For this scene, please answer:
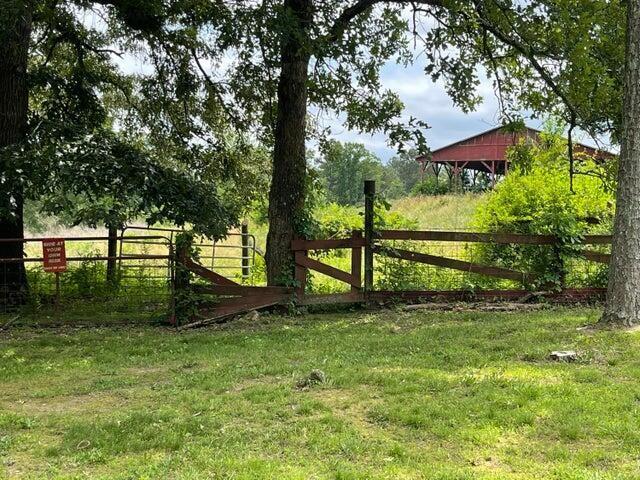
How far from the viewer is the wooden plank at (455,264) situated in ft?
33.9

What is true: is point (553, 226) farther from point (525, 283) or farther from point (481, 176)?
point (481, 176)

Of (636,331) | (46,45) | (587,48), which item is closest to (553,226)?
(587,48)

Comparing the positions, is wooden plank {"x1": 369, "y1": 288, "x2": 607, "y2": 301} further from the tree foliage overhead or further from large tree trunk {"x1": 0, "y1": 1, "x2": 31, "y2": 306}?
large tree trunk {"x1": 0, "y1": 1, "x2": 31, "y2": 306}

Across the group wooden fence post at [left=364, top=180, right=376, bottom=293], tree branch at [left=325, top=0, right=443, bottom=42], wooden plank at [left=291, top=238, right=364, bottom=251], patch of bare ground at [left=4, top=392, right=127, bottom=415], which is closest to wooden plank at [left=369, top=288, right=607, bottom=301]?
wooden fence post at [left=364, top=180, right=376, bottom=293]

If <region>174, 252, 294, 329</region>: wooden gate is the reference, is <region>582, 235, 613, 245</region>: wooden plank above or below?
Result: above

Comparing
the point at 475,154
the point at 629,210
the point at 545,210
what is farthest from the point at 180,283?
the point at 475,154

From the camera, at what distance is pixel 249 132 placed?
1321 centimetres

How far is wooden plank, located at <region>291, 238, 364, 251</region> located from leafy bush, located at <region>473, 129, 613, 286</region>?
8.67 feet

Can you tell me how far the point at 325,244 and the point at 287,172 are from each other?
4.77ft

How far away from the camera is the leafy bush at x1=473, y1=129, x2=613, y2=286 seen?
1067cm

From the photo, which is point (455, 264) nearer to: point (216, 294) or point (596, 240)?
point (596, 240)

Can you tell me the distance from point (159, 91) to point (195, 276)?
213 inches

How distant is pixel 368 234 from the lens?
10234mm

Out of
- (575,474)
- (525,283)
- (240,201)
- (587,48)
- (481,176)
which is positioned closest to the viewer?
(575,474)
